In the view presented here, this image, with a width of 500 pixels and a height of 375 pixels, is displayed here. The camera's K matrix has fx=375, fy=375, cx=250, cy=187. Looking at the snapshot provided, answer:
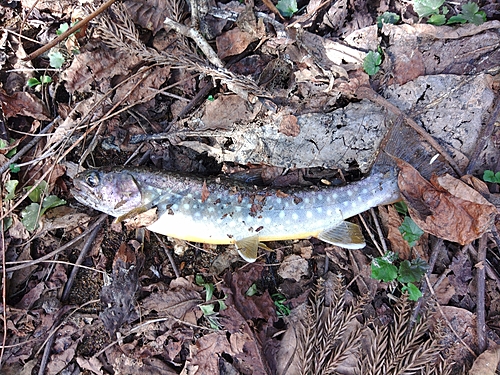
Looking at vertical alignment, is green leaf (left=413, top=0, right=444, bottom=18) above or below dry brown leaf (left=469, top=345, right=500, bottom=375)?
above

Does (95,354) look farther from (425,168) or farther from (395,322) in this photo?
(425,168)

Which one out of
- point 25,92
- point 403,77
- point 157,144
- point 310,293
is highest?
point 403,77

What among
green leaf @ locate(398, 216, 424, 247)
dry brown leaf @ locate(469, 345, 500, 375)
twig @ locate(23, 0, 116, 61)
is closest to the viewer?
dry brown leaf @ locate(469, 345, 500, 375)

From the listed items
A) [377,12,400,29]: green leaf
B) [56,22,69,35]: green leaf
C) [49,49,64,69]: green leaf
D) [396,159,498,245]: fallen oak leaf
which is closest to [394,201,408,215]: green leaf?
[396,159,498,245]: fallen oak leaf

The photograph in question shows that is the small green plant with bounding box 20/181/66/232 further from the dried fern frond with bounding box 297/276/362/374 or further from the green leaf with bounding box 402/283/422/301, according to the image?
the green leaf with bounding box 402/283/422/301

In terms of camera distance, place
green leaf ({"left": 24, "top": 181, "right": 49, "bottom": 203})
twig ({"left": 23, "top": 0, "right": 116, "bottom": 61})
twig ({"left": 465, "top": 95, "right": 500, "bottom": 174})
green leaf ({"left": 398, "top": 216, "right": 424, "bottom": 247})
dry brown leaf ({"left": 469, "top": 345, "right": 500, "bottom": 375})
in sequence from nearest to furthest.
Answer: dry brown leaf ({"left": 469, "top": 345, "right": 500, "bottom": 375}) < twig ({"left": 23, "top": 0, "right": 116, "bottom": 61}) < green leaf ({"left": 398, "top": 216, "right": 424, "bottom": 247}) < twig ({"left": 465, "top": 95, "right": 500, "bottom": 174}) < green leaf ({"left": 24, "top": 181, "right": 49, "bottom": 203})

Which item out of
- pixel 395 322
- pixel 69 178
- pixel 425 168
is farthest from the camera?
pixel 69 178

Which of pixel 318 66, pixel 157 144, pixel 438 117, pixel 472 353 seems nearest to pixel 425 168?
pixel 438 117
